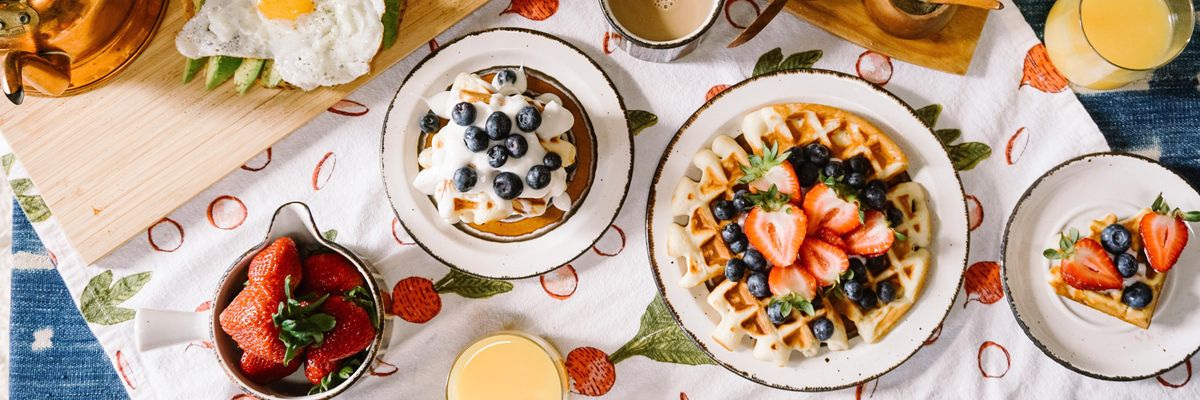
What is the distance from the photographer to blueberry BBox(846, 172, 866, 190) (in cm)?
159

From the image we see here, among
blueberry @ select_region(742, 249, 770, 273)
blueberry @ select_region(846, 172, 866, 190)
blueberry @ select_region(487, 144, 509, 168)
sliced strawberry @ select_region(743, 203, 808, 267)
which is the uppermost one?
blueberry @ select_region(487, 144, 509, 168)

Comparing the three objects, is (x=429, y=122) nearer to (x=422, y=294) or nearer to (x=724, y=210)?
(x=422, y=294)

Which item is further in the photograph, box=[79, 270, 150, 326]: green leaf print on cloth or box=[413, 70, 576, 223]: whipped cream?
box=[79, 270, 150, 326]: green leaf print on cloth

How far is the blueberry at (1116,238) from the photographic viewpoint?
1629mm

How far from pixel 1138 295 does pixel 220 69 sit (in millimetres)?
1952

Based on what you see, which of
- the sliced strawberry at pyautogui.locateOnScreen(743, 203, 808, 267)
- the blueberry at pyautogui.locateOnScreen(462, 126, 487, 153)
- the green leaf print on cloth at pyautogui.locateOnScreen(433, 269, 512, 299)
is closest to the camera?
the blueberry at pyautogui.locateOnScreen(462, 126, 487, 153)

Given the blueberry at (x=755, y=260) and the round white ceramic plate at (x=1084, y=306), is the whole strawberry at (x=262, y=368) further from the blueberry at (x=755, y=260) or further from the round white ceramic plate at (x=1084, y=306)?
the round white ceramic plate at (x=1084, y=306)

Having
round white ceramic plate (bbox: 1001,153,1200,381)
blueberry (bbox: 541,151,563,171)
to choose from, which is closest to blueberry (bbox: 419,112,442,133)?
blueberry (bbox: 541,151,563,171)

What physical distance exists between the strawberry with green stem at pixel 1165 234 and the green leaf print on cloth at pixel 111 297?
83.6 inches

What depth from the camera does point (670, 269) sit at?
1.66 meters

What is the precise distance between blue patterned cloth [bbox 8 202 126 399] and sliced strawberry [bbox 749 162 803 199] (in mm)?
1504

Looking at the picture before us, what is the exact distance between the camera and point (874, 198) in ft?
5.18

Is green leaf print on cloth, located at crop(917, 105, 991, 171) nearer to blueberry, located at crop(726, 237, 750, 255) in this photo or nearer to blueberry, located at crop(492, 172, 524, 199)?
blueberry, located at crop(726, 237, 750, 255)

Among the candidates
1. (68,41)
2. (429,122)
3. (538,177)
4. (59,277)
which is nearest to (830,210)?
(538,177)
